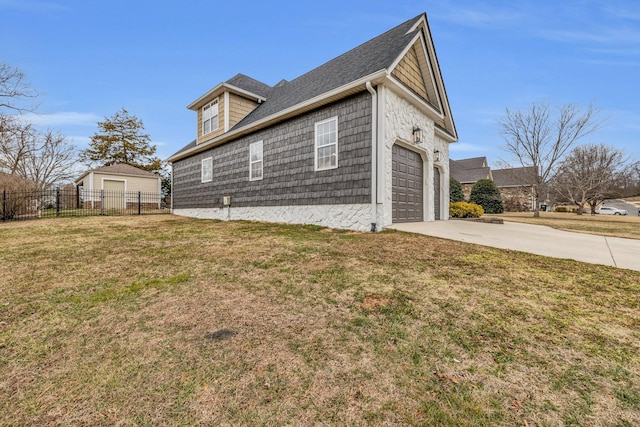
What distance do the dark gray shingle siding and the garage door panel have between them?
4.28ft

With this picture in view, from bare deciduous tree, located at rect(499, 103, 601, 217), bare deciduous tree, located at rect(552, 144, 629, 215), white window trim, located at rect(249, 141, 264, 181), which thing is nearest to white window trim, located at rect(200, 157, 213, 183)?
white window trim, located at rect(249, 141, 264, 181)

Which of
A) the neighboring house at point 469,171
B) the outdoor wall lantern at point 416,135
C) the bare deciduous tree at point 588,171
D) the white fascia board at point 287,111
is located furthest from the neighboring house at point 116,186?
the bare deciduous tree at point 588,171

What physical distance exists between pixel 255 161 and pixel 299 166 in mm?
2557

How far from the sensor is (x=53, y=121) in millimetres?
23938

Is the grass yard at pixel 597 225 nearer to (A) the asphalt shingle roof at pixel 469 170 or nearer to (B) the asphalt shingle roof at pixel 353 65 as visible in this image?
(B) the asphalt shingle roof at pixel 353 65

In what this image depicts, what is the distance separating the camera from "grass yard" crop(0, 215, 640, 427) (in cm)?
159

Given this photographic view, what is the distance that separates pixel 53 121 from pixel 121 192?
11.2 meters

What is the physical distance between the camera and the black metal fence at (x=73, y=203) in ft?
36.5

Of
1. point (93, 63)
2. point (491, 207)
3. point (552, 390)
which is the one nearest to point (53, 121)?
point (93, 63)

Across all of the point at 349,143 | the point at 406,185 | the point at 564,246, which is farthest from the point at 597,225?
the point at 349,143

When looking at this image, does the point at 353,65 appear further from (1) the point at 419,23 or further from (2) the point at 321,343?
(2) the point at 321,343

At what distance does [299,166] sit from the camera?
8.77m

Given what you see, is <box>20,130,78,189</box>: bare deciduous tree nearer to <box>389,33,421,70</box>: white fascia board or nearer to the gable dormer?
the gable dormer

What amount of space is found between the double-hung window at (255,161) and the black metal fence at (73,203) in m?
8.48
